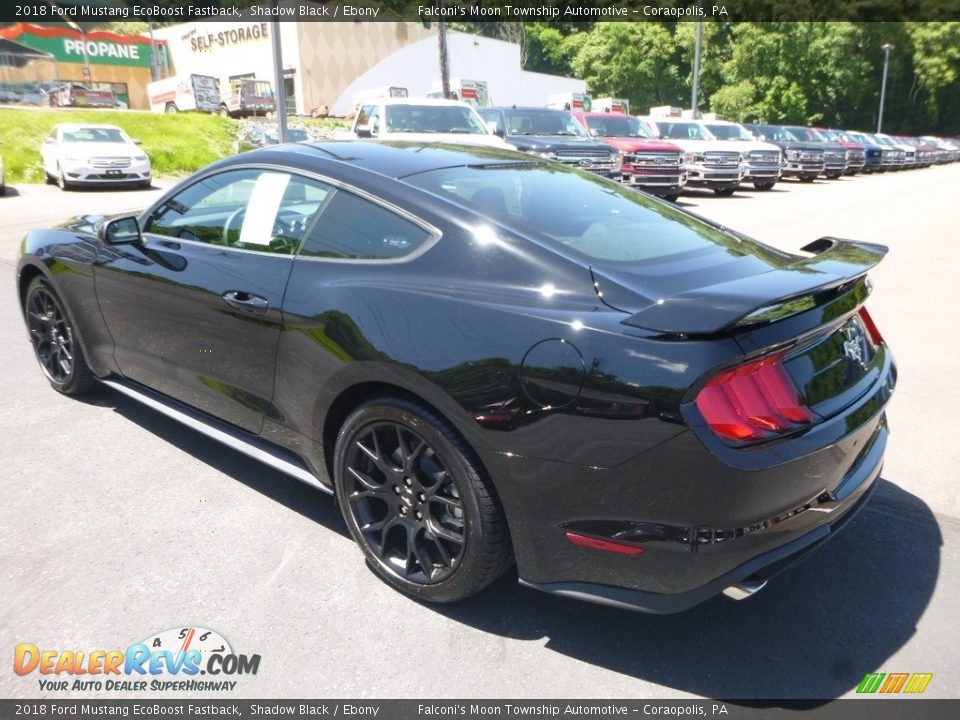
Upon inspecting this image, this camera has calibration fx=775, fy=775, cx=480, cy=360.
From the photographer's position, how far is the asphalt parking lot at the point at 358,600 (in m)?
2.44

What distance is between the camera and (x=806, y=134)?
28250 millimetres

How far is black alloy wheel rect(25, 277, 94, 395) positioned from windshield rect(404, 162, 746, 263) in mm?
2652

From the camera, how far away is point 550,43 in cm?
8488

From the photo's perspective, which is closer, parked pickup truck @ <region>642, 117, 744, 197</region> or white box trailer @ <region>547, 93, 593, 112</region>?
parked pickup truck @ <region>642, 117, 744, 197</region>

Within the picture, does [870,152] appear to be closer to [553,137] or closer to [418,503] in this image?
[553,137]

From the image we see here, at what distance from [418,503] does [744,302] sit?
129 cm

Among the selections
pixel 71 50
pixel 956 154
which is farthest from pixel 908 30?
pixel 71 50

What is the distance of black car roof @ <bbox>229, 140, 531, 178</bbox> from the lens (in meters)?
3.17

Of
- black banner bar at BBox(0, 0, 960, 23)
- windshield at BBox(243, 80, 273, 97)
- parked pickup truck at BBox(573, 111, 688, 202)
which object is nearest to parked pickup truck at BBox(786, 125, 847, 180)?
parked pickup truck at BBox(573, 111, 688, 202)

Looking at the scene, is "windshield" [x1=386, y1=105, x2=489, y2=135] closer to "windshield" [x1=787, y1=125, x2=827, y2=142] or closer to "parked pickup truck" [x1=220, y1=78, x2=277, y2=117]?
"windshield" [x1=787, y1=125, x2=827, y2=142]

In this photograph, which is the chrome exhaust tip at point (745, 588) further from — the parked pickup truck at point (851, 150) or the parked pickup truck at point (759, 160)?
the parked pickup truck at point (851, 150)

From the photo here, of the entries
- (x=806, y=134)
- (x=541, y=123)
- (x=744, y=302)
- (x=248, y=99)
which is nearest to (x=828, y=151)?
(x=806, y=134)

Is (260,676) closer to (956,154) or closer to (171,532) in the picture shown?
(171,532)

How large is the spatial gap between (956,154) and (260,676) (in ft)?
187
